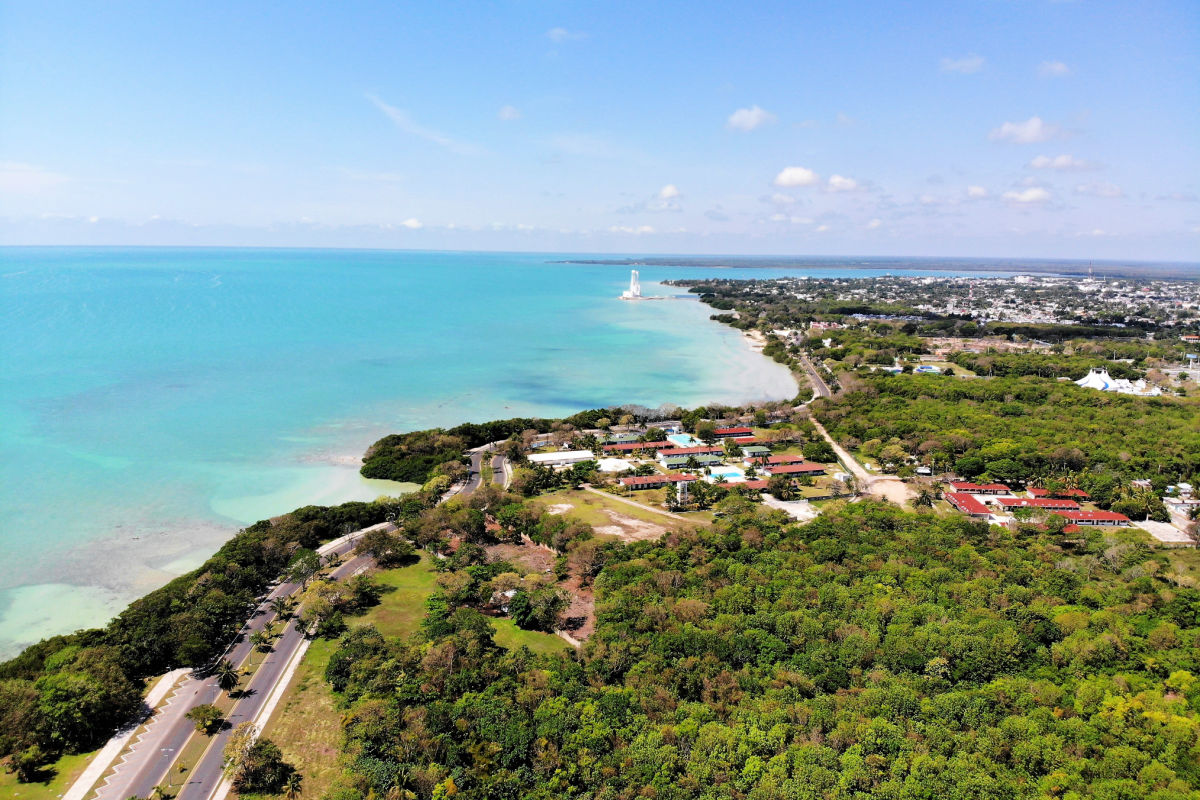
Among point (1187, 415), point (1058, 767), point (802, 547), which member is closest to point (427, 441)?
point (802, 547)

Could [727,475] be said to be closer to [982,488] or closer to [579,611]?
[982,488]

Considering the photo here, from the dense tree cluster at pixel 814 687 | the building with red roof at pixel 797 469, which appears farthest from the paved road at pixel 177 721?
the building with red roof at pixel 797 469

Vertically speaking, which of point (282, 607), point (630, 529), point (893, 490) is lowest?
point (282, 607)

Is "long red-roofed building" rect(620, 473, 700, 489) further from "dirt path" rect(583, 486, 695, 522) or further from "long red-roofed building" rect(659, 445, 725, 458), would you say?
"long red-roofed building" rect(659, 445, 725, 458)

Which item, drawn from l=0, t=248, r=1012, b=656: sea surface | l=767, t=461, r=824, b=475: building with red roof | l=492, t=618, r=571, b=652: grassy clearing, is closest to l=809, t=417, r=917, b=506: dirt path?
l=767, t=461, r=824, b=475: building with red roof

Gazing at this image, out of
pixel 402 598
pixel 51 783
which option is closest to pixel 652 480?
pixel 402 598

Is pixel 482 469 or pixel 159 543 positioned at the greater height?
pixel 482 469

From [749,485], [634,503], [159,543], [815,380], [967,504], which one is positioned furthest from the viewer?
[815,380]
